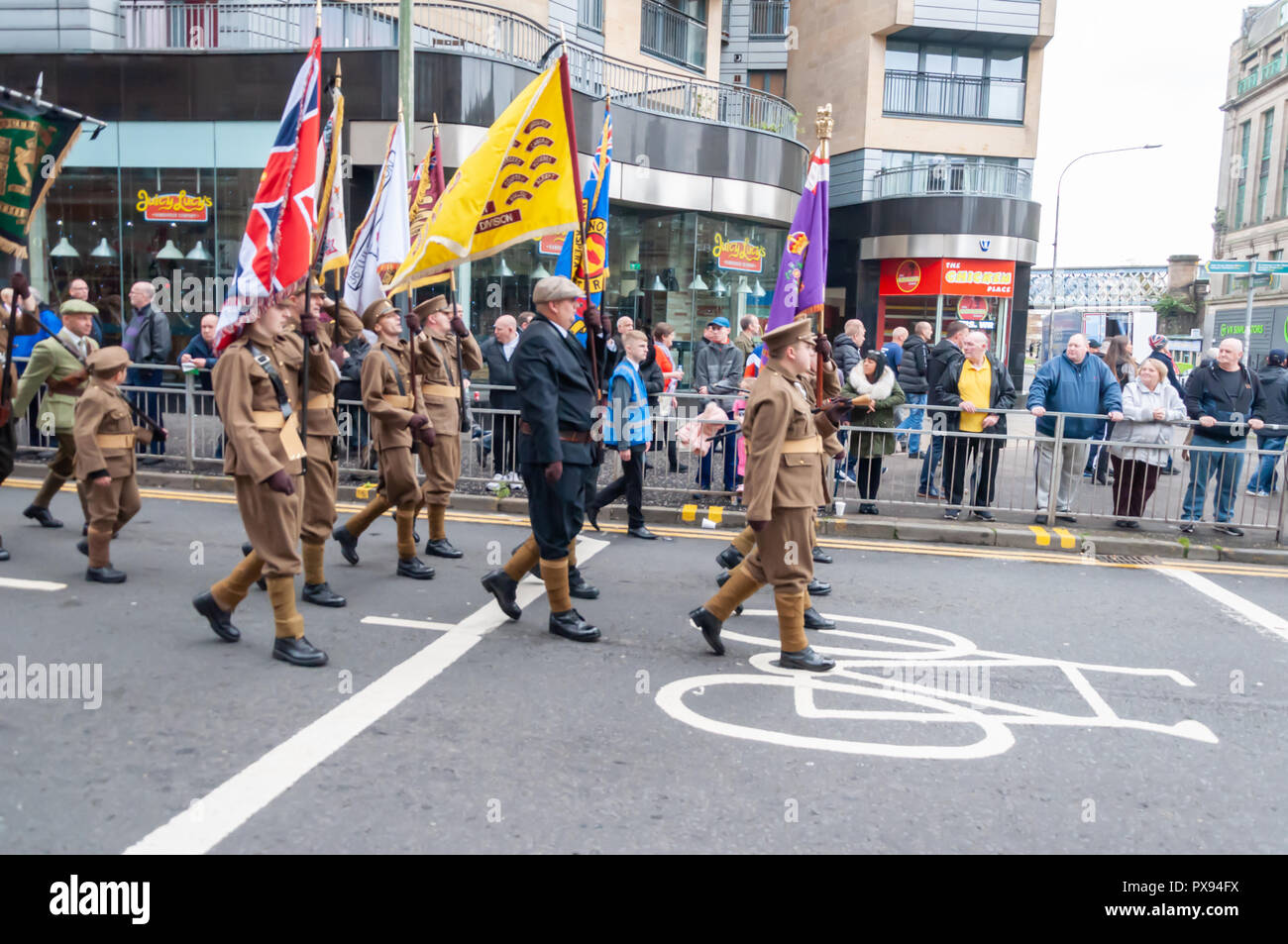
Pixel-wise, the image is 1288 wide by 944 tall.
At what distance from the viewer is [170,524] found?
898 centimetres

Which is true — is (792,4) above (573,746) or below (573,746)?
above

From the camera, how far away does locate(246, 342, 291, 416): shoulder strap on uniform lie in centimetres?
557

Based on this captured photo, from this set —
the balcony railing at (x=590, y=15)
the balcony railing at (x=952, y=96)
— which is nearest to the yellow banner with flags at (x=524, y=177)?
the balcony railing at (x=590, y=15)

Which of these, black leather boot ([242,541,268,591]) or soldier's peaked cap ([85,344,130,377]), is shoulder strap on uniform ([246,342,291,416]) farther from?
soldier's peaked cap ([85,344,130,377])

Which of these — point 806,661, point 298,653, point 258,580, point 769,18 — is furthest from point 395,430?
point 769,18

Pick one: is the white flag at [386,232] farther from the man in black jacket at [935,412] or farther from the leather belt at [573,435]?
the man in black jacket at [935,412]

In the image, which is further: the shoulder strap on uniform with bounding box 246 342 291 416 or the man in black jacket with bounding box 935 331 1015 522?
the man in black jacket with bounding box 935 331 1015 522

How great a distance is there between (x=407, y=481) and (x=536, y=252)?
39.4 ft

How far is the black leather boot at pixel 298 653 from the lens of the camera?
544 cm

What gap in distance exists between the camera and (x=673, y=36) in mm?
24906

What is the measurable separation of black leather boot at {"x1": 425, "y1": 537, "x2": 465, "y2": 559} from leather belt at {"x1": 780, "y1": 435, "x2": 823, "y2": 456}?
329 cm

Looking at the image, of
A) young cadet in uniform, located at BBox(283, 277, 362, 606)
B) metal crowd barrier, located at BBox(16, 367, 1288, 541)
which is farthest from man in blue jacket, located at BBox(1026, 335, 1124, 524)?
young cadet in uniform, located at BBox(283, 277, 362, 606)

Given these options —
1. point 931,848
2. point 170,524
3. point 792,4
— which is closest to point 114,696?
point 931,848
